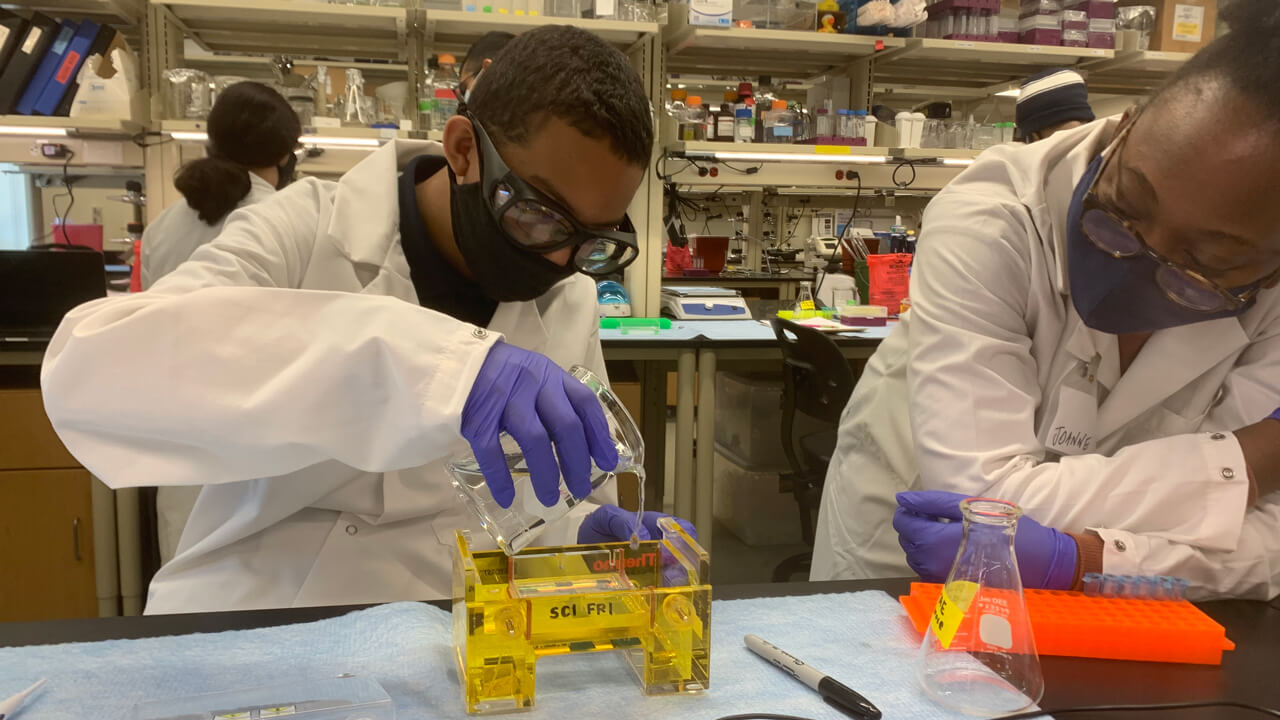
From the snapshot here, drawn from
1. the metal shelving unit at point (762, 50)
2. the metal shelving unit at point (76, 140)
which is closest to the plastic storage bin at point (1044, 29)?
the metal shelving unit at point (762, 50)

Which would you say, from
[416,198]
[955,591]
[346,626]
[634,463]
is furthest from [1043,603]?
[416,198]

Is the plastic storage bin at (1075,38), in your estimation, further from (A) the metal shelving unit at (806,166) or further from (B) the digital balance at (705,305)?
(B) the digital balance at (705,305)

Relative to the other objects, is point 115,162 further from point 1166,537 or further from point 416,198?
point 1166,537

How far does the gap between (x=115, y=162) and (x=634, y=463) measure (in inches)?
124

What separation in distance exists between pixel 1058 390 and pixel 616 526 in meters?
0.67

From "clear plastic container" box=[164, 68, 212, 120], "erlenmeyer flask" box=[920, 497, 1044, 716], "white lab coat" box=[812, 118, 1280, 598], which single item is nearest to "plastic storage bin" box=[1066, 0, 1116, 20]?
"white lab coat" box=[812, 118, 1280, 598]

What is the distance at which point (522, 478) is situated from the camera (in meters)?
0.88

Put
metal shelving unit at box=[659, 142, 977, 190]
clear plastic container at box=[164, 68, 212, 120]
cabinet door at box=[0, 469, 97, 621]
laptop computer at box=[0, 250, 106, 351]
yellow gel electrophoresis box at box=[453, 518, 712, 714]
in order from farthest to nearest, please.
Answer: metal shelving unit at box=[659, 142, 977, 190] → clear plastic container at box=[164, 68, 212, 120] → laptop computer at box=[0, 250, 106, 351] → cabinet door at box=[0, 469, 97, 621] → yellow gel electrophoresis box at box=[453, 518, 712, 714]

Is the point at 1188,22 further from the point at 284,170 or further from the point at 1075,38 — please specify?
the point at 284,170

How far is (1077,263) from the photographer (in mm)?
1142

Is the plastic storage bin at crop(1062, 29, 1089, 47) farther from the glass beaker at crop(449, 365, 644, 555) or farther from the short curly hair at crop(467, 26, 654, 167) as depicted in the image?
the glass beaker at crop(449, 365, 644, 555)

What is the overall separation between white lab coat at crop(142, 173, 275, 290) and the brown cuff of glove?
7.66 feet

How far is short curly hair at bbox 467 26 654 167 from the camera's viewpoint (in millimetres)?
1027

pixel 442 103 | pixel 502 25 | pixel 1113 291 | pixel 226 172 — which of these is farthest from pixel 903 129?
pixel 1113 291
